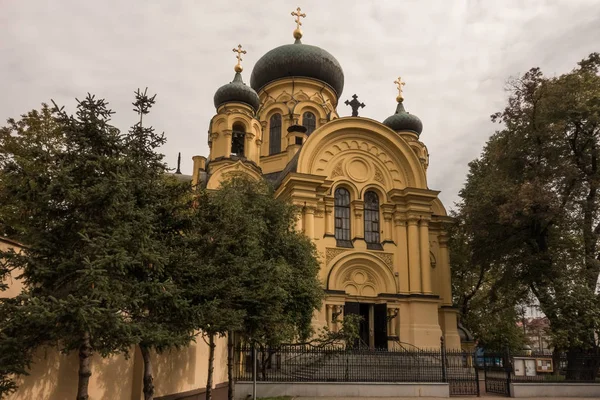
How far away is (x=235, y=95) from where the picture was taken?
95.7 feet

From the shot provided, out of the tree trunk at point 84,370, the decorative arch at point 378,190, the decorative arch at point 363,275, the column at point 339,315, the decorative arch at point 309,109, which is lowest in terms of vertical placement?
the tree trunk at point 84,370

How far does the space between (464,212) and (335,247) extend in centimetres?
584

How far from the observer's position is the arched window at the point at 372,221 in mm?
24503

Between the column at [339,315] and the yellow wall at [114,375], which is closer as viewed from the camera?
the yellow wall at [114,375]

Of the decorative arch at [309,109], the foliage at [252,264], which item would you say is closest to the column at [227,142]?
the decorative arch at [309,109]

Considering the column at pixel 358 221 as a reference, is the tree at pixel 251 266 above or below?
below

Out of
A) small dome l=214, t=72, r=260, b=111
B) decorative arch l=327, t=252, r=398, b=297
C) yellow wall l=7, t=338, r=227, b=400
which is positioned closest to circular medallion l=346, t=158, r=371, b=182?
decorative arch l=327, t=252, r=398, b=297

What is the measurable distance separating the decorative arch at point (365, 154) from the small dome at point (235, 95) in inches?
251

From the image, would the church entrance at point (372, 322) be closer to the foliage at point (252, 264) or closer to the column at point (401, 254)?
the column at point (401, 254)

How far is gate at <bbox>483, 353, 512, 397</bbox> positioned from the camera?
17906 millimetres

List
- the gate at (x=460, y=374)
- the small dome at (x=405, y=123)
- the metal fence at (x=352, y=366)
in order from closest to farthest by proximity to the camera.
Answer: the metal fence at (x=352, y=366) < the gate at (x=460, y=374) < the small dome at (x=405, y=123)

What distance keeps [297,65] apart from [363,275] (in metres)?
15.5

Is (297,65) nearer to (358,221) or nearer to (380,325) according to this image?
(358,221)

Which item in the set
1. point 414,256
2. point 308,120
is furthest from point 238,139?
point 414,256
